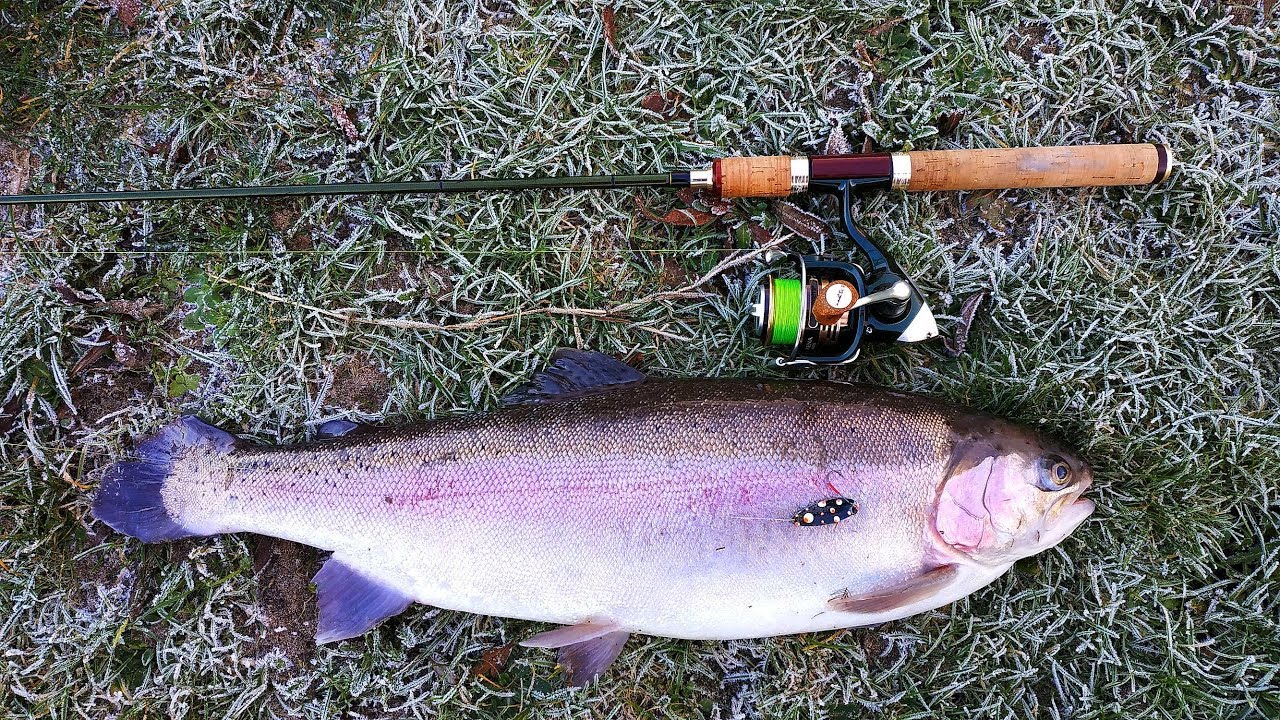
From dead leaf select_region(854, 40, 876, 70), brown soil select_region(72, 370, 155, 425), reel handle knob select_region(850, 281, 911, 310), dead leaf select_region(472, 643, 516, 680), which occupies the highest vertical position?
dead leaf select_region(854, 40, 876, 70)

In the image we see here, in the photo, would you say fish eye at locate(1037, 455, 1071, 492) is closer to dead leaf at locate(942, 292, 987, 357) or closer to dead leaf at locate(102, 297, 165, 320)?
dead leaf at locate(942, 292, 987, 357)

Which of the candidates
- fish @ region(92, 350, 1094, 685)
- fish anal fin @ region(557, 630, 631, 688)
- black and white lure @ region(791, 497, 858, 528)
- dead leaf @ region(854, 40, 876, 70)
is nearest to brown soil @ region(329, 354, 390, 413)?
fish @ region(92, 350, 1094, 685)

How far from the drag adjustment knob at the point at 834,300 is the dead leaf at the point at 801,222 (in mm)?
374

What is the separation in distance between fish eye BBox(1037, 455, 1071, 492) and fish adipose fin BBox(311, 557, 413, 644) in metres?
2.32

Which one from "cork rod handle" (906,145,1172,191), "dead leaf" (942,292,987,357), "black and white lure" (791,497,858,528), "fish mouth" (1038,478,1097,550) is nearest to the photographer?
"black and white lure" (791,497,858,528)

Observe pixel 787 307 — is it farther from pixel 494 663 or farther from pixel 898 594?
pixel 494 663

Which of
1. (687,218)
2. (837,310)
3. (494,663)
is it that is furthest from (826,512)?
(494,663)

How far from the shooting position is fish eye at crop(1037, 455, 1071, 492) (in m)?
2.56

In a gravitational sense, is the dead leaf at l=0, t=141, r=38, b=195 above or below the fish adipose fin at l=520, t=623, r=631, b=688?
above

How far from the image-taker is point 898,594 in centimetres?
256

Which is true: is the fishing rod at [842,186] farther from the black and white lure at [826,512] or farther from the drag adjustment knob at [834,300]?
the black and white lure at [826,512]

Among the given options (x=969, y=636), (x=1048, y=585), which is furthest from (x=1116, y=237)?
(x=969, y=636)

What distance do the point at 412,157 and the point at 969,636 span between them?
3084 millimetres

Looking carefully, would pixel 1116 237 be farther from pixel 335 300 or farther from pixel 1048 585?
pixel 335 300
